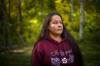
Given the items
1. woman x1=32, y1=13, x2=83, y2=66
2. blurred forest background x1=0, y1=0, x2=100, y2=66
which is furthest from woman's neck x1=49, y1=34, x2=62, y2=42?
blurred forest background x1=0, y1=0, x2=100, y2=66

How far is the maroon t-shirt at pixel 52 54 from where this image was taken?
233 centimetres

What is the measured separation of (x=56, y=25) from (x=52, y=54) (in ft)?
0.83

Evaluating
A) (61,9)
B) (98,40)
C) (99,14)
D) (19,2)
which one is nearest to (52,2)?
(61,9)

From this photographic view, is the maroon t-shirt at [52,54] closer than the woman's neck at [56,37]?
Yes

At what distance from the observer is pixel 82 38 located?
1883 cm

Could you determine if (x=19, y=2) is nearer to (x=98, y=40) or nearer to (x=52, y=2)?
(x=52, y=2)

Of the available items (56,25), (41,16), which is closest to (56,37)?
(56,25)

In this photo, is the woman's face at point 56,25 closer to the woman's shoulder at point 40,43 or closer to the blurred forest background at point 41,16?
the woman's shoulder at point 40,43

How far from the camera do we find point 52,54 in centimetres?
234

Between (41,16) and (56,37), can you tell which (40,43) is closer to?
(56,37)

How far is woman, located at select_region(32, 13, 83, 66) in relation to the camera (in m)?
2.33

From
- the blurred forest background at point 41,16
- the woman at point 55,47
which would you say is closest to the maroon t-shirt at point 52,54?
the woman at point 55,47

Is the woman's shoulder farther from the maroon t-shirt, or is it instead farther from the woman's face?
the woman's face

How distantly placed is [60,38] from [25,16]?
22.0m
